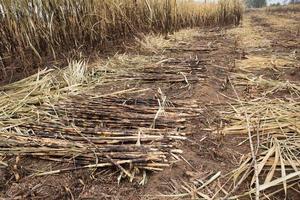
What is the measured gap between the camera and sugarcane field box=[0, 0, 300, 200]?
4.81 ft

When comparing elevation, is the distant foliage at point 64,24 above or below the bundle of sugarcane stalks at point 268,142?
above

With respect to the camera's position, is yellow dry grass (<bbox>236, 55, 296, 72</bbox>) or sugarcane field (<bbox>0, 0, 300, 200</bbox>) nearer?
sugarcane field (<bbox>0, 0, 300, 200</bbox>)

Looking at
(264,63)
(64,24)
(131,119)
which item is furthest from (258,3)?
(131,119)

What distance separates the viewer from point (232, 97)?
2428 millimetres

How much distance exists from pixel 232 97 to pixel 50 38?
202 cm

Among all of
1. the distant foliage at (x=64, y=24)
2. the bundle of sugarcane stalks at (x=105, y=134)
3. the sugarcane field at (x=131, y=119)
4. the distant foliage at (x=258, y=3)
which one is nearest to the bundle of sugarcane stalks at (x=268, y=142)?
the sugarcane field at (x=131, y=119)

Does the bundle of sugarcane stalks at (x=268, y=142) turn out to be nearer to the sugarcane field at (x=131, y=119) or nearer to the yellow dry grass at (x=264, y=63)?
the sugarcane field at (x=131, y=119)

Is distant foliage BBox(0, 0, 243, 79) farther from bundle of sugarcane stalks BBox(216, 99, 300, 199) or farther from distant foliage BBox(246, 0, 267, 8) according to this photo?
distant foliage BBox(246, 0, 267, 8)

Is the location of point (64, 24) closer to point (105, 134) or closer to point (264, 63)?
point (264, 63)

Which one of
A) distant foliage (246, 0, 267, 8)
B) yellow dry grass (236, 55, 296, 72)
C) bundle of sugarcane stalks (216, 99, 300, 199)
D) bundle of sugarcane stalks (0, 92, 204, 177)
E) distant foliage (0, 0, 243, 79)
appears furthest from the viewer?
distant foliage (246, 0, 267, 8)

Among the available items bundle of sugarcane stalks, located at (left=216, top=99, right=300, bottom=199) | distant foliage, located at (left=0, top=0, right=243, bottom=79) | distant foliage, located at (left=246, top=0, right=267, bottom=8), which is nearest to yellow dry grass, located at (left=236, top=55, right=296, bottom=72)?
bundle of sugarcane stalks, located at (left=216, top=99, right=300, bottom=199)

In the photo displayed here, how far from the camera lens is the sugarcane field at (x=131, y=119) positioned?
1.47 metres

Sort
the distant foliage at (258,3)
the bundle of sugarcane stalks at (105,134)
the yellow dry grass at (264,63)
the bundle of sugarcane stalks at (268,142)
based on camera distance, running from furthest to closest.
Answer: the distant foliage at (258,3) → the yellow dry grass at (264,63) → the bundle of sugarcane stalks at (105,134) → the bundle of sugarcane stalks at (268,142)

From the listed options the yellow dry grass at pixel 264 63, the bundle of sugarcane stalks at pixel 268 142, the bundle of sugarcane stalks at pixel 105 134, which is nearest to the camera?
the bundle of sugarcane stalks at pixel 268 142
